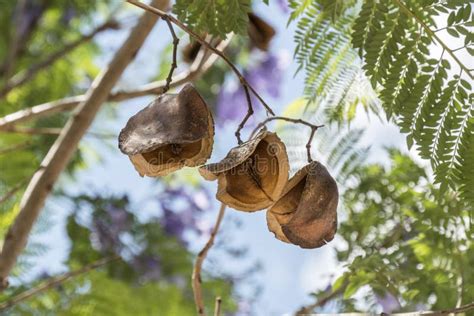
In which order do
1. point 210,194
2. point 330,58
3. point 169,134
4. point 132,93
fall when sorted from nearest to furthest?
1. point 169,134
2. point 330,58
3. point 132,93
4. point 210,194

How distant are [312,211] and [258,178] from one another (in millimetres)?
80

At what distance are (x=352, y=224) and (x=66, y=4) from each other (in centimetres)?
170

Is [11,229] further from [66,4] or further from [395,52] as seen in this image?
[66,4]

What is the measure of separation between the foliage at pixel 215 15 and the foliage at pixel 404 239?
1.43ft

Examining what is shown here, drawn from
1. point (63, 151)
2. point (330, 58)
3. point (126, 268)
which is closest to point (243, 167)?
point (330, 58)

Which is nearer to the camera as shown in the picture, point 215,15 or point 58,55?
point 215,15

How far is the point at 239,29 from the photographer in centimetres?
127

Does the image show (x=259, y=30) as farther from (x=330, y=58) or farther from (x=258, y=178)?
(x=258, y=178)

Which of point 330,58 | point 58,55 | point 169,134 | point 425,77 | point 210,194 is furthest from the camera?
point 210,194

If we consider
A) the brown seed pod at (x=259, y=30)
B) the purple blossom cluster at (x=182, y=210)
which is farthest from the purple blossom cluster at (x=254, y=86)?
the brown seed pod at (x=259, y=30)

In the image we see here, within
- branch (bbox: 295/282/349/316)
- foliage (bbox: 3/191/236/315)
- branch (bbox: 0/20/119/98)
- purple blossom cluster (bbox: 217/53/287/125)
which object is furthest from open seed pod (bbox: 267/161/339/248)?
purple blossom cluster (bbox: 217/53/287/125)

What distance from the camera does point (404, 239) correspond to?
1869 mm

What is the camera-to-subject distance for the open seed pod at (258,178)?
1.10m

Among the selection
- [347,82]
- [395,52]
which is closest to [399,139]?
[347,82]
